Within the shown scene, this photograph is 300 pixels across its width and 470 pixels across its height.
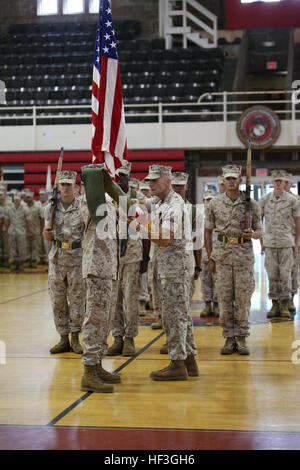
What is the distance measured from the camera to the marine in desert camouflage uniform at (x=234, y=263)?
5480mm

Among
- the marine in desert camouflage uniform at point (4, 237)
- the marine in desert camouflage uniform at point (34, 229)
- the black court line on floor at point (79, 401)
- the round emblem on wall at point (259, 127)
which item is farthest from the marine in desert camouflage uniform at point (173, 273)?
the round emblem on wall at point (259, 127)

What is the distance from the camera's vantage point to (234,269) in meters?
5.51

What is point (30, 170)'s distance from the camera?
17891 millimetres

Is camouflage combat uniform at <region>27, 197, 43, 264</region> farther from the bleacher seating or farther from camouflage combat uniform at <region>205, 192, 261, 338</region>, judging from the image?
camouflage combat uniform at <region>205, 192, 261, 338</region>

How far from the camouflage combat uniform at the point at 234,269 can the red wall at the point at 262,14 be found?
17854 mm

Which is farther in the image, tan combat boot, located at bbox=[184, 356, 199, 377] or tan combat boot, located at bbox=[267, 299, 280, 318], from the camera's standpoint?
tan combat boot, located at bbox=[267, 299, 280, 318]

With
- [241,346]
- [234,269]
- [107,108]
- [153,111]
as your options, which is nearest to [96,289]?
[107,108]

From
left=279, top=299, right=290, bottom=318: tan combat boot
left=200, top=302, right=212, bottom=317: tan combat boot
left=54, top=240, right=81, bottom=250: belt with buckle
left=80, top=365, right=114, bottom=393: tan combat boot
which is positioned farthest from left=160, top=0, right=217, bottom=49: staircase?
left=80, top=365, right=114, bottom=393: tan combat boot

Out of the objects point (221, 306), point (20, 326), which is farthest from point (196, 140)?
point (221, 306)

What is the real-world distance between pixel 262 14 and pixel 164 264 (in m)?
19.3

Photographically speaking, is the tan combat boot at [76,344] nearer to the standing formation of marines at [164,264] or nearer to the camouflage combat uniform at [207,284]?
the standing formation of marines at [164,264]

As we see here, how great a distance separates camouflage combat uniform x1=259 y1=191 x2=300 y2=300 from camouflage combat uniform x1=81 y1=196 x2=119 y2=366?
11.4 ft

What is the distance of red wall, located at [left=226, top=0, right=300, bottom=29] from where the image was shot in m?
21.8

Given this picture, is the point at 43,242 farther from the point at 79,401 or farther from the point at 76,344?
the point at 79,401
